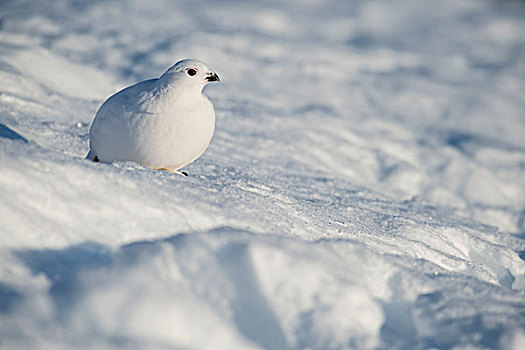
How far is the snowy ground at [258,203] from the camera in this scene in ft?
4.22

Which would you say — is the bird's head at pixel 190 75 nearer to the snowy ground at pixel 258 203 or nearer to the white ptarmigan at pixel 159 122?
the white ptarmigan at pixel 159 122

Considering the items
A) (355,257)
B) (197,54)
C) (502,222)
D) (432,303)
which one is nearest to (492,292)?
(432,303)

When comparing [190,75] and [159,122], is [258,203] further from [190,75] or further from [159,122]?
[190,75]

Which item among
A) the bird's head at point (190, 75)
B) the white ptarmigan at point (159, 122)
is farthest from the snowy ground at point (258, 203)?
the bird's head at point (190, 75)

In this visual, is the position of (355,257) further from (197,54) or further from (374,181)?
(197,54)

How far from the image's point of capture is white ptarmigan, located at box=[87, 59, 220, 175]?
1.95 meters

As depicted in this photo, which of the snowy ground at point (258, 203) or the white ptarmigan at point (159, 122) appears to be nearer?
the snowy ground at point (258, 203)

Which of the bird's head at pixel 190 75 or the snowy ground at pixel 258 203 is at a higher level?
the bird's head at pixel 190 75

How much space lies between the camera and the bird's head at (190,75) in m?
2.02

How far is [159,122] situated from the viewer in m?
1.94

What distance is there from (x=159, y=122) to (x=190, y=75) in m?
0.27

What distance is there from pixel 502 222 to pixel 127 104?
112 inches

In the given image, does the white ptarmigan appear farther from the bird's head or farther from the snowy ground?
the snowy ground

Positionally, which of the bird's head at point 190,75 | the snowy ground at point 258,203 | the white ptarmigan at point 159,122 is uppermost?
the bird's head at point 190,75
